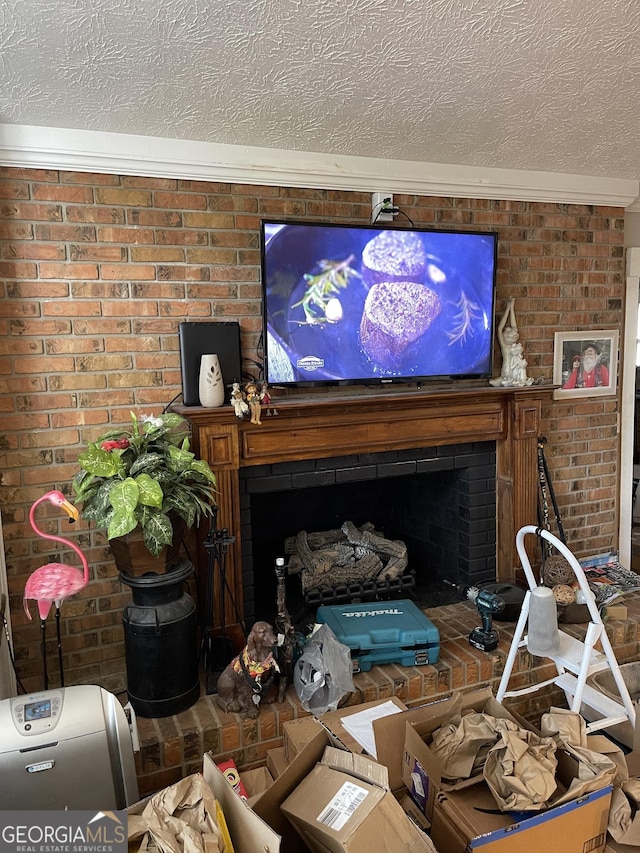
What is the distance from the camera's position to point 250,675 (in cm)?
223

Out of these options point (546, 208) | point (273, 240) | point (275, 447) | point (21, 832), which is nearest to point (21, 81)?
point (273, 240)

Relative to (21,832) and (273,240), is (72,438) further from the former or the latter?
(21,832)

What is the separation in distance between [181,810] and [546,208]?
3089 millimetres

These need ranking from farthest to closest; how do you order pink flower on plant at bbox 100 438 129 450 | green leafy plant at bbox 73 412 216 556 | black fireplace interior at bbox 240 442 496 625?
1. black fireplace interior at bbox 240 442 496 625
2. pink flower on plant at bbox 100 438 129 450
3. green leafy plant at bbox 73 412 216 556

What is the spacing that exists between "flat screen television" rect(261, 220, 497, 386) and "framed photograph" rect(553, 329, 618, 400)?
53cm

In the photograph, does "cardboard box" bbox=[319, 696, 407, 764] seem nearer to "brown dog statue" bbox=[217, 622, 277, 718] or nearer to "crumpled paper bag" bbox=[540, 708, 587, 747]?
"brown dog statue" bbox=[217, 622, 277, 718]

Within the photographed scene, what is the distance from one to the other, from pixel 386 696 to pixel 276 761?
55 cm

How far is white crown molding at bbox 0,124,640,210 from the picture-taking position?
2.29 metres

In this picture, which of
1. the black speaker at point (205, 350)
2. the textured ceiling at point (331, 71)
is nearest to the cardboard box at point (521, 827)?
the black speaker at point (205, 350)

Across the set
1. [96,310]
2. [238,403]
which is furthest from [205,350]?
[96,310]

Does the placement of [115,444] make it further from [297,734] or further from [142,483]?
[297,734]

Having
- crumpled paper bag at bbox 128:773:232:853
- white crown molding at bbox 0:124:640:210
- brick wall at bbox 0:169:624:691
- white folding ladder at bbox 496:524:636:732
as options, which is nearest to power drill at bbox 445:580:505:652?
white folding ladder at bbox 496:524:636:732

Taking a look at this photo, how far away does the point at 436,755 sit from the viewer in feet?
5.46

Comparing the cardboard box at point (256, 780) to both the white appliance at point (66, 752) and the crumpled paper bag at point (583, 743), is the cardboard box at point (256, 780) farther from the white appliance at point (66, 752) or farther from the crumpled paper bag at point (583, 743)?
the crumpled paper bag at point (583, 743)
